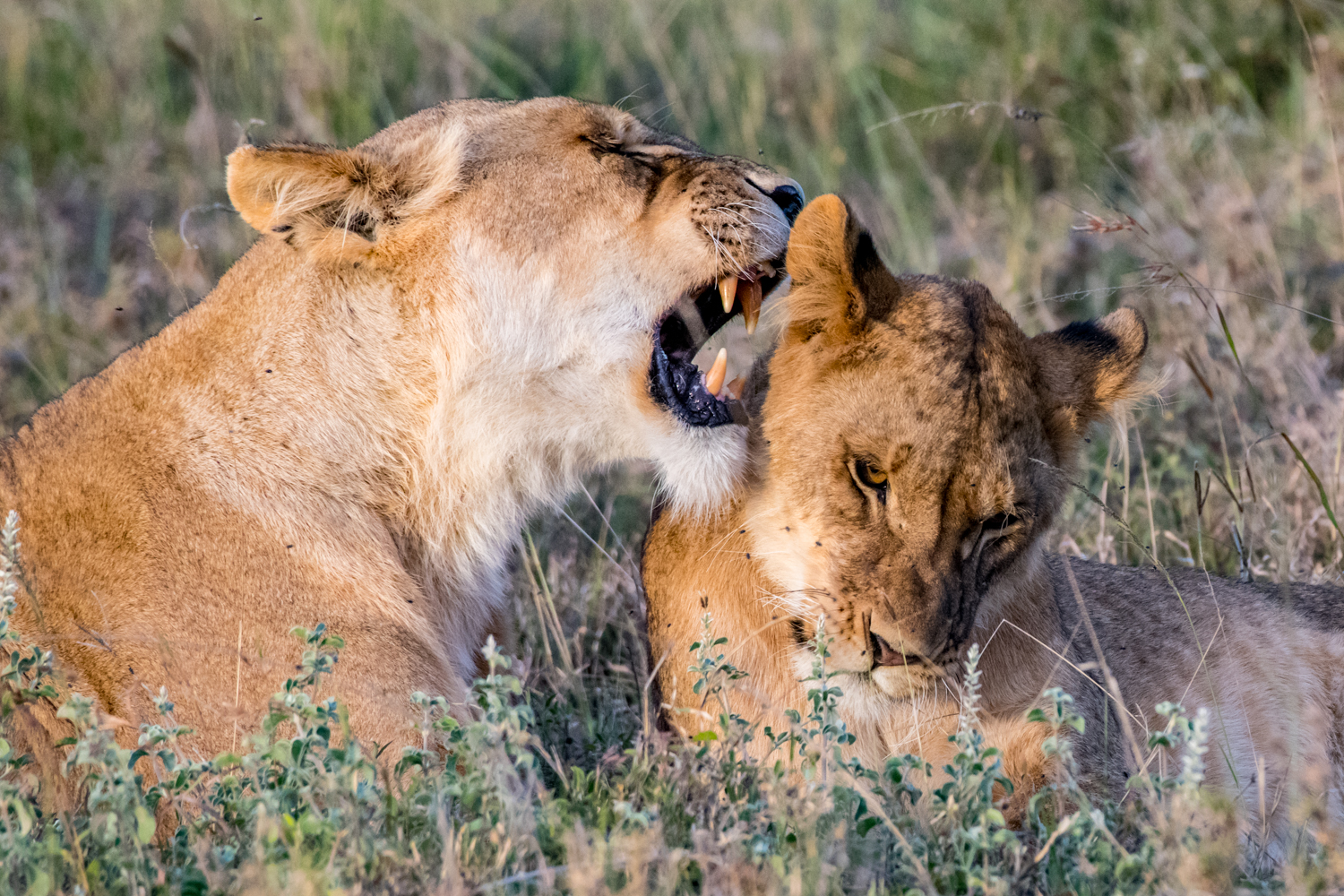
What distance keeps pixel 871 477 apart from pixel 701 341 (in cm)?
60

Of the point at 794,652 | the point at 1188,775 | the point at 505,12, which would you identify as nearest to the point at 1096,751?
the point at 794,652

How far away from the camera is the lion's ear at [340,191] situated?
3100 millimetres

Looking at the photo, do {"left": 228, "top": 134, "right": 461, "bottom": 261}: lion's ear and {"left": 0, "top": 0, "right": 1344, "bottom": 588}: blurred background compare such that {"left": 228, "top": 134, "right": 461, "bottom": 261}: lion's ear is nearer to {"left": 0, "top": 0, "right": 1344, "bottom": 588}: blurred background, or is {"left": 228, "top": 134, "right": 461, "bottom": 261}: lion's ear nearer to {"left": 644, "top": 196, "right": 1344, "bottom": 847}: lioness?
{"left": 644, "top": 196, "right": 1344, "bottom": 847}: lioness

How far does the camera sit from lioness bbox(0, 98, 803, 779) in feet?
10.1

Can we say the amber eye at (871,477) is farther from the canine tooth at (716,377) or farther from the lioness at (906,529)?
the canine tooth at (716,377)

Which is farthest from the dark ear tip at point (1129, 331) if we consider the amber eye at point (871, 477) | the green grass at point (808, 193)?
the amber eye at point (871, 477)

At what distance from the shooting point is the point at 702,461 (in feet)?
10.7

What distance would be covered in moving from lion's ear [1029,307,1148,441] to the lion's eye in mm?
315

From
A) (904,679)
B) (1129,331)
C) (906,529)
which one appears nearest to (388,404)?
(906,529)

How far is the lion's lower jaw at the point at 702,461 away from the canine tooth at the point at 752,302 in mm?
351

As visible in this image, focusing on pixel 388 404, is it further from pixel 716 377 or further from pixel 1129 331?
pixel 1129 331

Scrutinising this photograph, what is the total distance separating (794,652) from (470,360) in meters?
1.00

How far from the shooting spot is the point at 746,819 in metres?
2.50

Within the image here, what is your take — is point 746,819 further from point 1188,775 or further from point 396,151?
point 396,151
